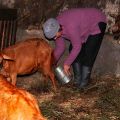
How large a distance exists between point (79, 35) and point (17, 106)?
3550mm

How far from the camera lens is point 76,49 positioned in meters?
8.99

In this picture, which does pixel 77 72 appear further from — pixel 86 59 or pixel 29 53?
pixel 29 53

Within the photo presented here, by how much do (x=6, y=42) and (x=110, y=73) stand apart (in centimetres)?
291

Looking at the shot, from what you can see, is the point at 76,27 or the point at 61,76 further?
the point at 61,76

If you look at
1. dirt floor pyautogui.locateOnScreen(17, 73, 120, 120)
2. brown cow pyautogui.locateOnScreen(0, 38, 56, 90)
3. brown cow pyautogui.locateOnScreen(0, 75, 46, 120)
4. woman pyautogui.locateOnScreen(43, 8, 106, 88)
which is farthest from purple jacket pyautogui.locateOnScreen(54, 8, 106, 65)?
brown cow pyautogui.locateOnScreen(0, 75, 46, 120)

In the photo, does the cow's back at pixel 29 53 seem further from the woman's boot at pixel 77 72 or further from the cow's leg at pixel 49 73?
the woman's boot at pixel 77 72

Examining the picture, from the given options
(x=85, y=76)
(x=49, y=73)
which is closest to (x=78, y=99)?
(x=85, y=76)

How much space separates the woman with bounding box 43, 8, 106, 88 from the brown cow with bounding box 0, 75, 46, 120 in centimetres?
290

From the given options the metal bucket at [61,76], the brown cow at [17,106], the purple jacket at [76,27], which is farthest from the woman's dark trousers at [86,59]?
the brown cow at [17,106]

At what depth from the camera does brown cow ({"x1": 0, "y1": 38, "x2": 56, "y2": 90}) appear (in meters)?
9.62

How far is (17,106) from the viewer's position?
5.89 metres

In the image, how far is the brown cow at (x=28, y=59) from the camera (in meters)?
9.62

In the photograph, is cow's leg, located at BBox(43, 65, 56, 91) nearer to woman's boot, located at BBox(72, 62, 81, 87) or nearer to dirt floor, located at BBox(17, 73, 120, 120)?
dirt floor, located at BBox(17, 73, 120, 120)

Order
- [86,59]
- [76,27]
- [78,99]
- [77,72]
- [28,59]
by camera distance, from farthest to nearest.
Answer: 1. [77,72]
2. [86,59]
3. [28,59]
4. [78,99]
5. [76,27]
